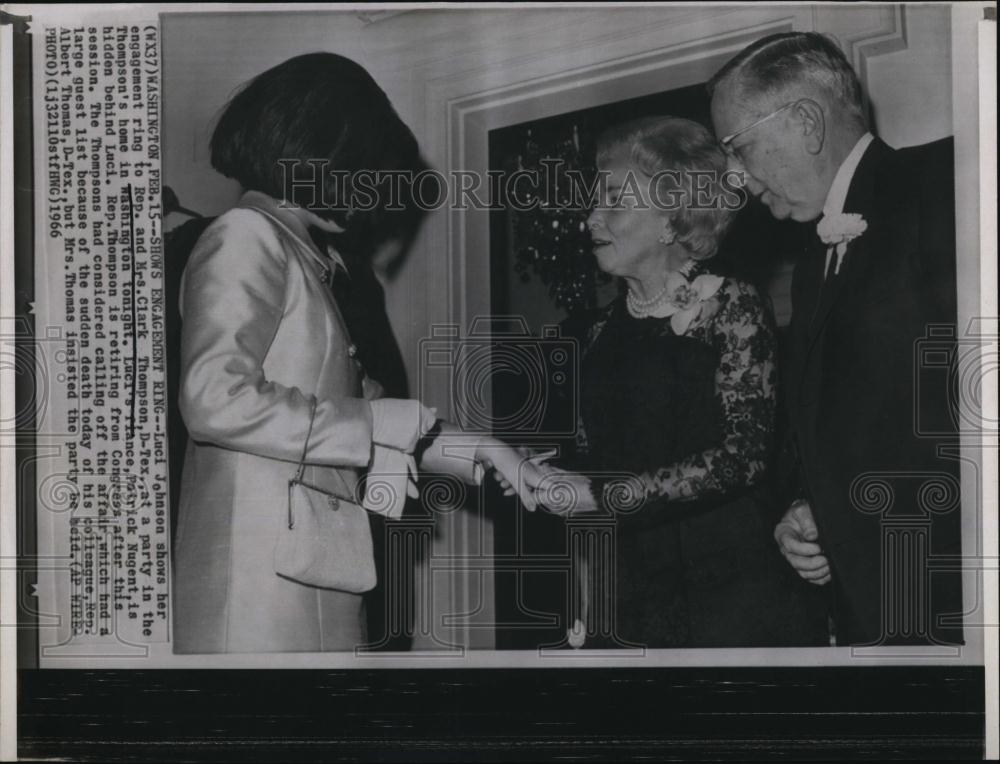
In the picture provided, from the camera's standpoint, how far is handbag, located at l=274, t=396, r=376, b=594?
2.41 metres

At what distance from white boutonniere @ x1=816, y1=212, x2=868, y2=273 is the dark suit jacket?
17 mm

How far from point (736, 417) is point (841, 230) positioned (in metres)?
0.52

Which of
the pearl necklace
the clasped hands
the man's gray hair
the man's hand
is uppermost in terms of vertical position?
the man's gray hair

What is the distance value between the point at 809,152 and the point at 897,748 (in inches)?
56.7

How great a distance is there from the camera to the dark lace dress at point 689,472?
2406 mm

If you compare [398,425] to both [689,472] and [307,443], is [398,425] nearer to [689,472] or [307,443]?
[307,443]

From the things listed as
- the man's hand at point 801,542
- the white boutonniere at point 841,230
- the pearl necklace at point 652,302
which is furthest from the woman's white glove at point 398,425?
the white boutonniere at point 841,230

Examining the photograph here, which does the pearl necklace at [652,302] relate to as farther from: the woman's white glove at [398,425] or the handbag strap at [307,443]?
the handbag strap at [307,443]

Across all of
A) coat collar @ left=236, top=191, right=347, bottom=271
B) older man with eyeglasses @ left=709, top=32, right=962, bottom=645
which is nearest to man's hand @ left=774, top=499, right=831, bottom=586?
older man with eyeglasses @ left=709, top=32, right=962, bottom=645

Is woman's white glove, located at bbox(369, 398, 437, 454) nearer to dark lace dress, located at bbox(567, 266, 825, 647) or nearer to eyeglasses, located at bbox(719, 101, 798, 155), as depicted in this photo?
dark lace dress, located at bbox(567, 266, 825, 647)

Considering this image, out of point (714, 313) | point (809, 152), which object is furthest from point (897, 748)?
point (809, 152)

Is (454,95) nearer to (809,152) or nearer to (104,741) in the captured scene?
(809,152)

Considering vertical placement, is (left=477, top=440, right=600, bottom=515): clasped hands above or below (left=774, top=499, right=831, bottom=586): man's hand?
above

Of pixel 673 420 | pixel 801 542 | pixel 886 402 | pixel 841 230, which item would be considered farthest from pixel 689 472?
pixel 841 230
